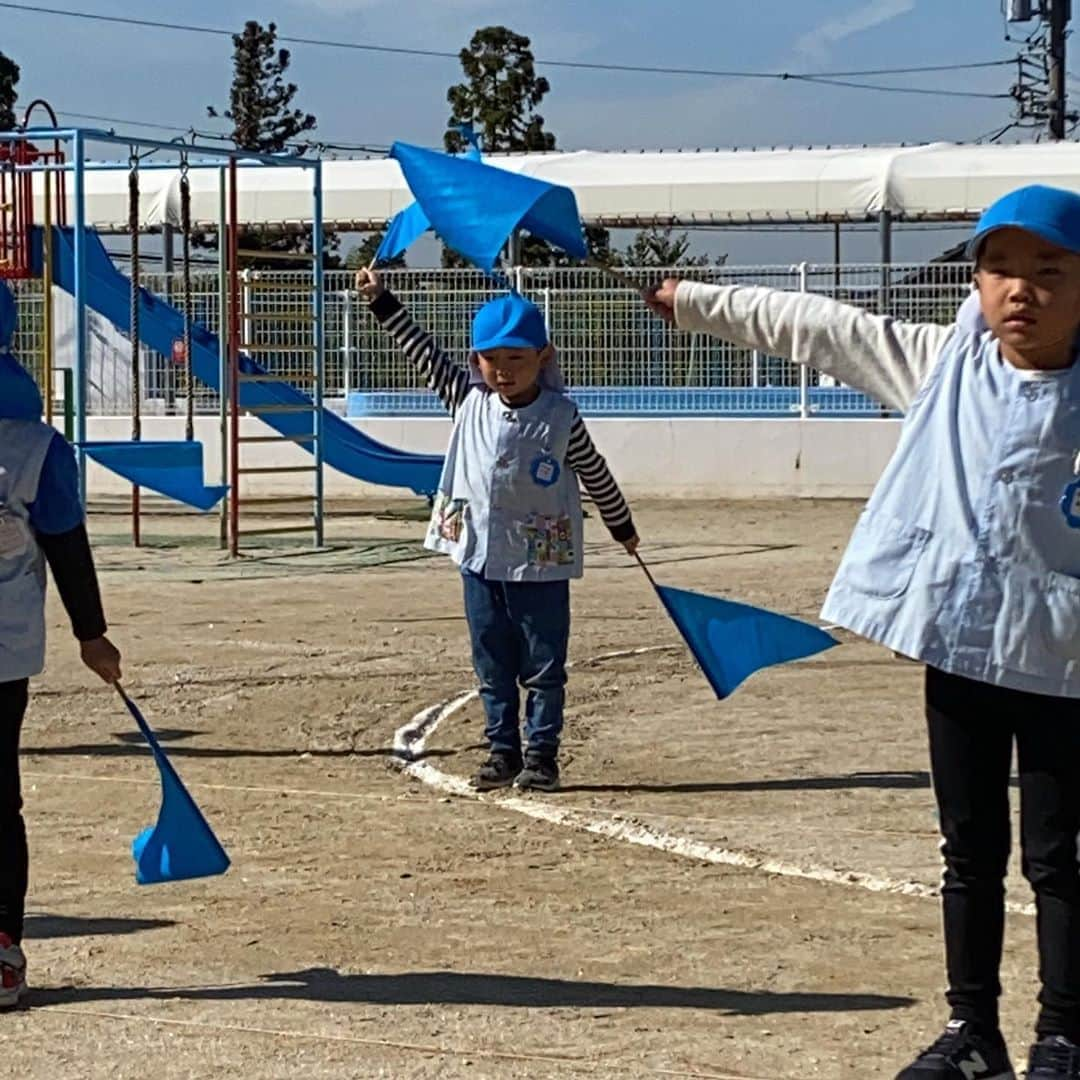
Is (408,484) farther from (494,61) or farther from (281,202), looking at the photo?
(494,61)

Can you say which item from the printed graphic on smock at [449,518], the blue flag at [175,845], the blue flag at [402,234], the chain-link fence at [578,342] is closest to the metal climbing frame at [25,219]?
the chain-link fence at [578,342]

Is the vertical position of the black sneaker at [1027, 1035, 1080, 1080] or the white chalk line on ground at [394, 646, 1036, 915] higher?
the black sneaker at [1027, 1035, 1080, 1080]

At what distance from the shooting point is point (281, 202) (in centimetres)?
3259

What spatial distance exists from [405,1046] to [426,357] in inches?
159

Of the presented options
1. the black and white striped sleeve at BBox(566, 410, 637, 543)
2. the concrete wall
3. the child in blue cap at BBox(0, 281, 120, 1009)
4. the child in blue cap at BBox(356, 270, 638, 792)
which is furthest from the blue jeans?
the concrete wall

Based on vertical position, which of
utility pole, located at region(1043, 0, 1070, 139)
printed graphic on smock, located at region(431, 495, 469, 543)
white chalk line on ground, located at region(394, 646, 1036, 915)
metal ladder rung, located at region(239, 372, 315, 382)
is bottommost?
white chalk line on ground, located at region(394, 646, 1036, 915)

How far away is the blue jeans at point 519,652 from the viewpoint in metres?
7.70

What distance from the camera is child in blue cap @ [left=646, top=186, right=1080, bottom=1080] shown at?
417 centimetres

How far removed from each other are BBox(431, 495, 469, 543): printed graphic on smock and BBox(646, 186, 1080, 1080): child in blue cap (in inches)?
137

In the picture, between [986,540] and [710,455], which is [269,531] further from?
[986,540]

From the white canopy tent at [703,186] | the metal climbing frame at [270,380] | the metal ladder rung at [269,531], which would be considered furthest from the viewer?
the white canopy tent at [703,186]

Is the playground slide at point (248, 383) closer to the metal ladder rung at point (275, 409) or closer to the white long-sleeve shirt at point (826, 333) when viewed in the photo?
the metal ladder rung at point (275, 409)

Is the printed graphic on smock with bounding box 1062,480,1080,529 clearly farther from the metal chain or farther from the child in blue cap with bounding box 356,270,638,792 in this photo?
the metal chain

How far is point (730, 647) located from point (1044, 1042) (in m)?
2.91
